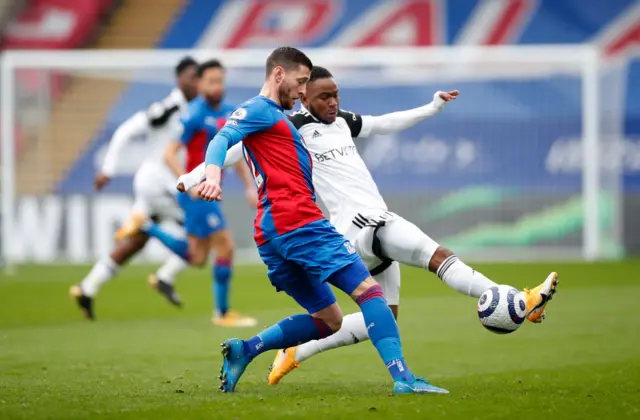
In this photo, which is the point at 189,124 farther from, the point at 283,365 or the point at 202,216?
the point at 283,365

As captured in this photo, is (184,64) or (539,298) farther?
(184,64)

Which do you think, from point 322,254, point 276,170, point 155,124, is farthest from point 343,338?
point 155,124

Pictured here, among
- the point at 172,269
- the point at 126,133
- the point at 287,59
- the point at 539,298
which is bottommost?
the point at 539,298

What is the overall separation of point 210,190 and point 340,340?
174 cm

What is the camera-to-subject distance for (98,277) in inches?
458

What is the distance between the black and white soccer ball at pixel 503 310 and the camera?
625 cm

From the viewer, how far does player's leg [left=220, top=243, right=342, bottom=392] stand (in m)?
6.30

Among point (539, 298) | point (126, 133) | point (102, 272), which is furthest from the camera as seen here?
point (126, 133)

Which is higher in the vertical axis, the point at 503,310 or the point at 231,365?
the point at 503,310

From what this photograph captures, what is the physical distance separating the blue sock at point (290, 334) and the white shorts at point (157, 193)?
6336 mm

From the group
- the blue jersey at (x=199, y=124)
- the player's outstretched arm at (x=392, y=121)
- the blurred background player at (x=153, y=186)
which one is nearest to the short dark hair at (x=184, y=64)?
the blurred background player at (x=153, y=186)

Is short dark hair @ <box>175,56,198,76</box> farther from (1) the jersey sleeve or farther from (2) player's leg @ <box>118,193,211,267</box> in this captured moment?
(1) the jersey sleeve

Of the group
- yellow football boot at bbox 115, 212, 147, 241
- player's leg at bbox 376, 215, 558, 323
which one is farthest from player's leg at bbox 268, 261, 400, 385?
yellow football boot at bbox 115, 212, 147, 241

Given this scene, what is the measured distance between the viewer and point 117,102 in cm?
1956
